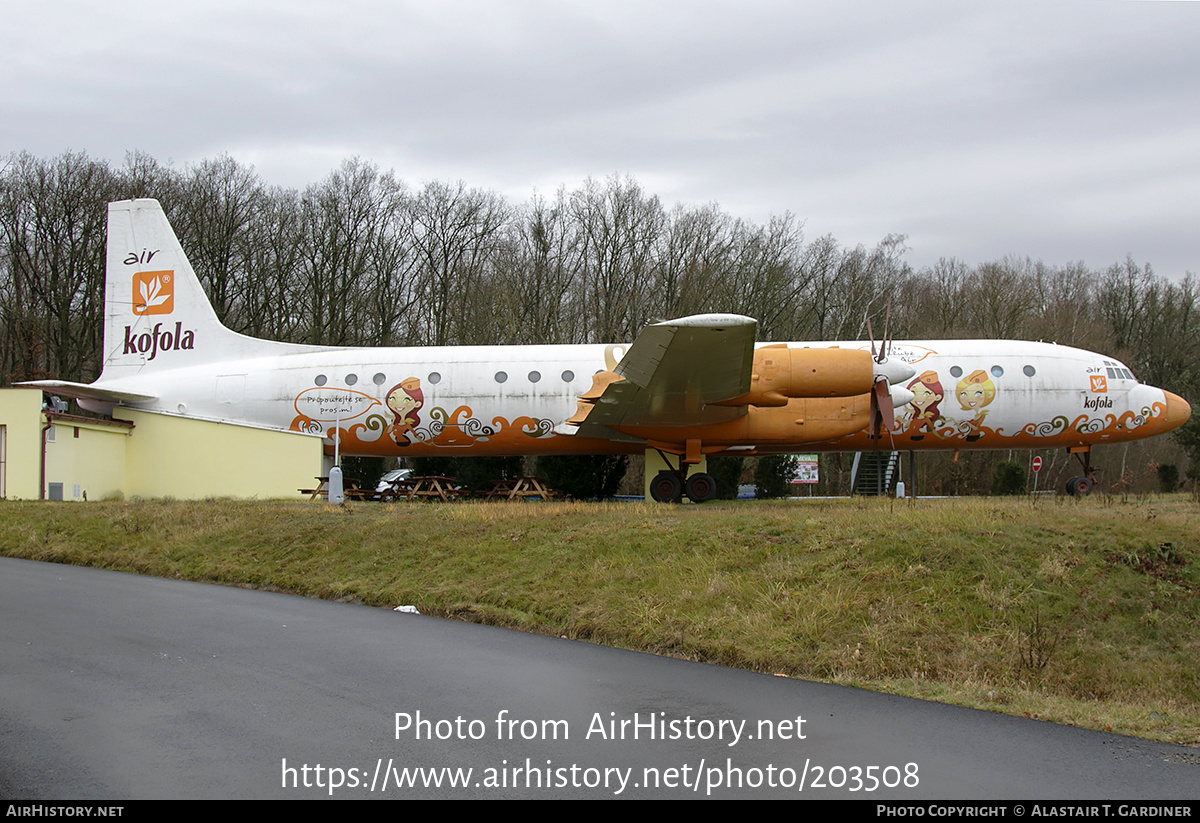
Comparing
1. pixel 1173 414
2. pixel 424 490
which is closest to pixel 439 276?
pixel 424 490

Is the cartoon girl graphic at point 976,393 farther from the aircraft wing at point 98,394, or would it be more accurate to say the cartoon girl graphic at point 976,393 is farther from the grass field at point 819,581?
the aircraft wing at point 98,394

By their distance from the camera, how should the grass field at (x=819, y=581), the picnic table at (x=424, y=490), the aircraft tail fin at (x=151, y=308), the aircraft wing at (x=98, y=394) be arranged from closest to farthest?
the grass field at (x=819, y=581) < the aircraft wing at (x=98, y=394) < the aircraft tail fin at (x=151, y=308) < the picnic table at (x=424, y=490)

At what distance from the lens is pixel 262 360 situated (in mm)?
24750

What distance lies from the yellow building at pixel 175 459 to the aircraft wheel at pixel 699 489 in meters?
9.59

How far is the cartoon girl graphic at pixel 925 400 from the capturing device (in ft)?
73.0

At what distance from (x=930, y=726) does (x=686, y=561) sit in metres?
5.90

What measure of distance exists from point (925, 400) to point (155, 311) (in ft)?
66.0

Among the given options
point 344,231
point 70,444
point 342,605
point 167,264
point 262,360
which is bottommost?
point 342,605

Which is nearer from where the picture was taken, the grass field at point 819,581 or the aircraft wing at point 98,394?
the grass field at point 819,581

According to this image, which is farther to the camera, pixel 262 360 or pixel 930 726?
pixel 262 360

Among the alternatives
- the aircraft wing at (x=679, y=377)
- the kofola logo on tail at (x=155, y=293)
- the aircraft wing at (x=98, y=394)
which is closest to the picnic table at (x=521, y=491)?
the aircraft wing at (x=679, y=377)

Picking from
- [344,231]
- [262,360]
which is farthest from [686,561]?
[344,231]

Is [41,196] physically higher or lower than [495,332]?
higher
